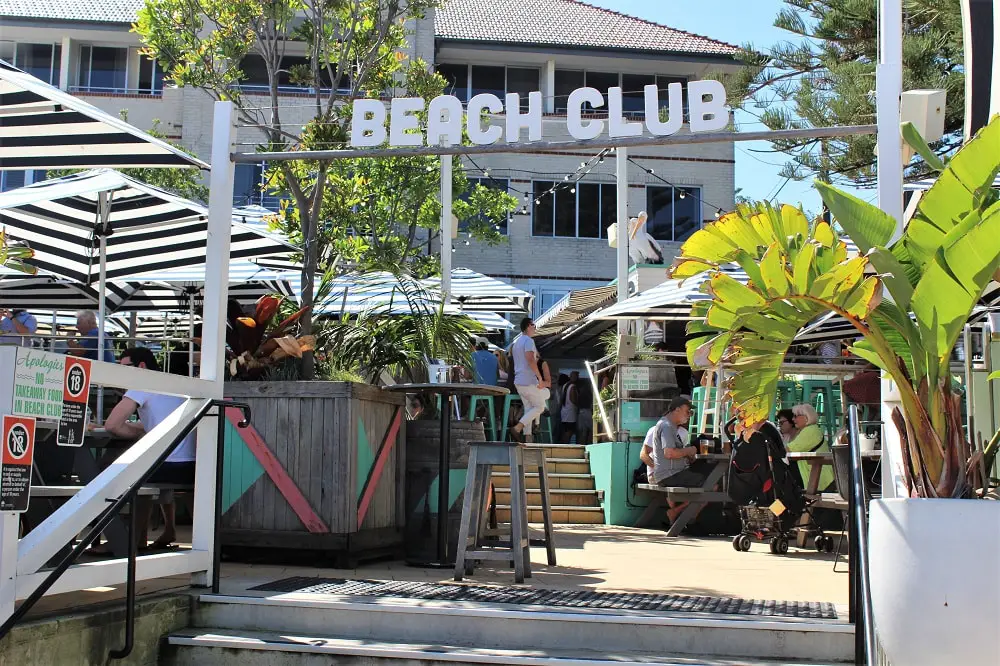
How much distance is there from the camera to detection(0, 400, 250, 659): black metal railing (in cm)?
432

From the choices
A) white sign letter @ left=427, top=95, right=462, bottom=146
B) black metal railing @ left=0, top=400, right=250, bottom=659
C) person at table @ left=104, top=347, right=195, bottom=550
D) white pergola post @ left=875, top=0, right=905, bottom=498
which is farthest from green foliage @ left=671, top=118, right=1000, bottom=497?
person at table @ left=104, top=347, right=195, bottom=550

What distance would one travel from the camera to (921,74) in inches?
552

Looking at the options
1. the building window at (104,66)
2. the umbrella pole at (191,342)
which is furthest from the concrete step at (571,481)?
the building window at (104,66)

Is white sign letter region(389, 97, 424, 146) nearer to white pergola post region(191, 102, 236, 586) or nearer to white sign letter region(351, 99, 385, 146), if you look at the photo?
white sign letter region(351, 99, 385, 146)

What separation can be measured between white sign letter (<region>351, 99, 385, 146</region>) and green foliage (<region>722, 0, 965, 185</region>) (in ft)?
27.8

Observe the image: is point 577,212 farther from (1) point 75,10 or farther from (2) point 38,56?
(2) point 38,56

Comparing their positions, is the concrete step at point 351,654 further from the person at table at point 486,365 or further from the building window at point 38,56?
the building window at point 38,56

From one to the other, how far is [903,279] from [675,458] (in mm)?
6253

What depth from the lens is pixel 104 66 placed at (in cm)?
2878

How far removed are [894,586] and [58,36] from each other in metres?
28.7

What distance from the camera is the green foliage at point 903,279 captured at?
4414 mm

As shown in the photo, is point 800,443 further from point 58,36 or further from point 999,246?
point 58,36

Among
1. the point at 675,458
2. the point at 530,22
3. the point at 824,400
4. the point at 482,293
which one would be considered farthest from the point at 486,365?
the point at 530,22

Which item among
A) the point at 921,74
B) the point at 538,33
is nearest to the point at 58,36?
the point at 538,33
